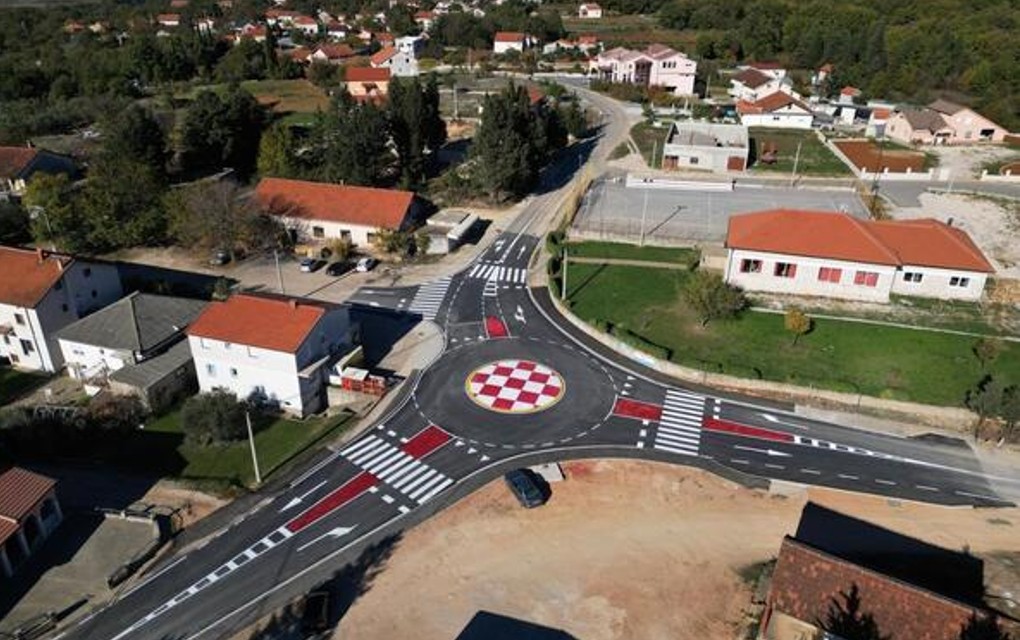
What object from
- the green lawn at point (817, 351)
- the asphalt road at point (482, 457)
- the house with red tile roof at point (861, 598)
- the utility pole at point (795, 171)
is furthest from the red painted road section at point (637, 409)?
the utility pole at point (795, 171)

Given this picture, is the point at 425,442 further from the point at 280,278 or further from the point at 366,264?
the point at 280,278

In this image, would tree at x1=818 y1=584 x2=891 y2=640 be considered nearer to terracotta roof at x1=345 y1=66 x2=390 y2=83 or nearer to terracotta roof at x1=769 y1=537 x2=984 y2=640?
terracotta roof at x1=769 y1=537 x2=984 y2=640

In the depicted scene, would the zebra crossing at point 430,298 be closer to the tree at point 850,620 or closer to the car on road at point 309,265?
the car on road at point 309,265

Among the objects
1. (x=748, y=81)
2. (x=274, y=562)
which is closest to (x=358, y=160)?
(x=274, y=562)

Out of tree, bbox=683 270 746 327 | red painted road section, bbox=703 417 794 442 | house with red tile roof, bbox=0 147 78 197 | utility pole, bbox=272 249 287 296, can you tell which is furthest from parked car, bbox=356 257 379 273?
house with red tile roof, bbox=0 147 78 197

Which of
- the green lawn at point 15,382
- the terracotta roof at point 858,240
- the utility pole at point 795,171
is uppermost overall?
the terracotta roof at point 858,240
